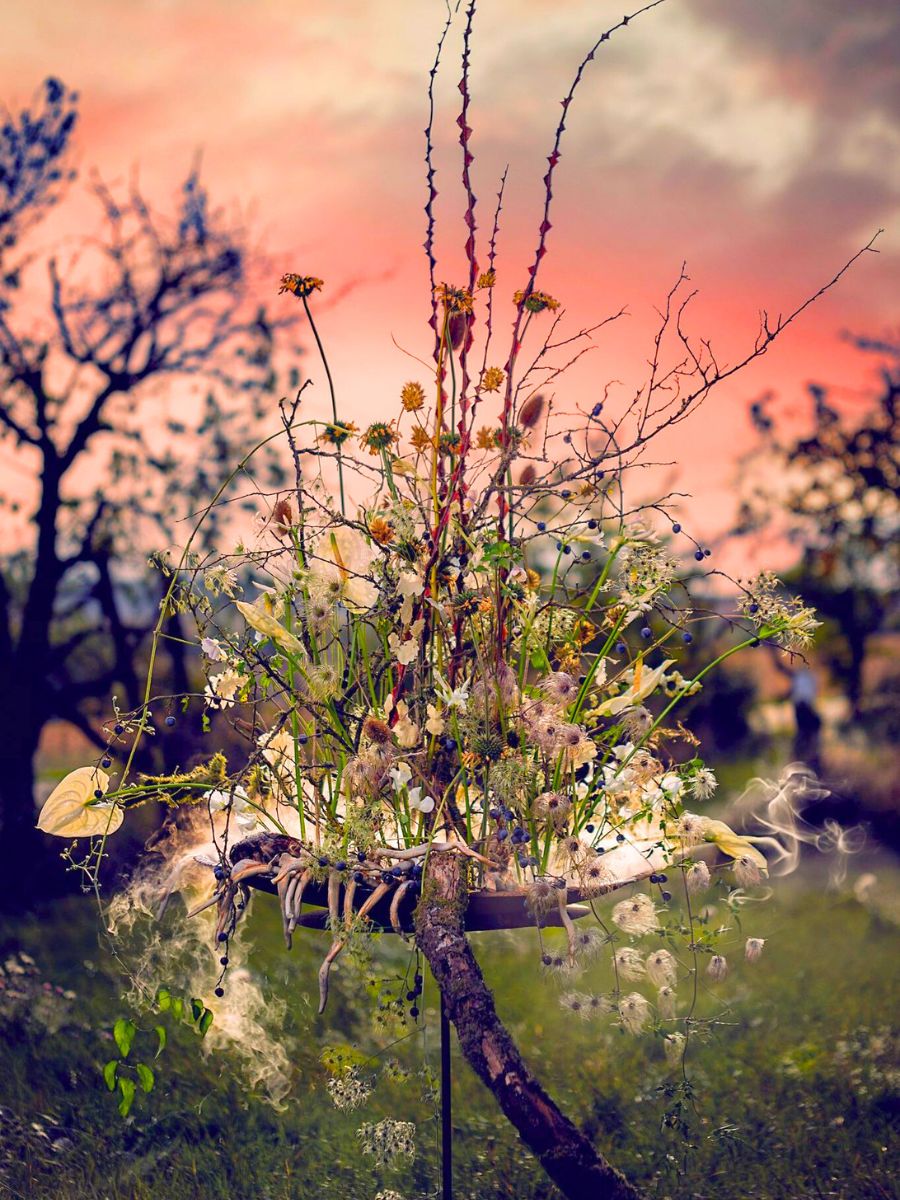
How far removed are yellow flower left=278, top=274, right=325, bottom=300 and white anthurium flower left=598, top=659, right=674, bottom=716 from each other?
1147 mm

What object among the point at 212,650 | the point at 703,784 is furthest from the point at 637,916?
the point at 212,650

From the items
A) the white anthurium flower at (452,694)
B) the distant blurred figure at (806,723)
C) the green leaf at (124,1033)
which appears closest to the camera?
the white anthurium flower at (452,694)

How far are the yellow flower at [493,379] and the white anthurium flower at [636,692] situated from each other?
740 mm

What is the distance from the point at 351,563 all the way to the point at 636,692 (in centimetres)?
73

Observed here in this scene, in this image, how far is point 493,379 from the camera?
2586mm

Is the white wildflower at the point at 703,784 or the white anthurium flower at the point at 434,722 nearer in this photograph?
the white anthurium flower at the point at 434,722

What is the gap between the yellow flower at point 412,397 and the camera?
259 cm

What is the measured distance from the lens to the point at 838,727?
9391 mm

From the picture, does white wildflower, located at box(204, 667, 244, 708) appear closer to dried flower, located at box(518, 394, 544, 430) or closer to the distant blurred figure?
dried flower, located at box(518, 394, 544, 430)

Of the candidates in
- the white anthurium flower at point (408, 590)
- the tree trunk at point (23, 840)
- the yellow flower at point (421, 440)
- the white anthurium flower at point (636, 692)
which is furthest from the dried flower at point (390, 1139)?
the tree trunk at point (23, 840)

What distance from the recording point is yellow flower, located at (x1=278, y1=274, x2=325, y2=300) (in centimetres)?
257

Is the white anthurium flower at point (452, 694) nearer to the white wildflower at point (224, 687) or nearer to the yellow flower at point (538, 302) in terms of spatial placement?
the white wildflower at point (224, 687)

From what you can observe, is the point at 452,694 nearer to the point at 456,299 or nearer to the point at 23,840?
the point at 456,299

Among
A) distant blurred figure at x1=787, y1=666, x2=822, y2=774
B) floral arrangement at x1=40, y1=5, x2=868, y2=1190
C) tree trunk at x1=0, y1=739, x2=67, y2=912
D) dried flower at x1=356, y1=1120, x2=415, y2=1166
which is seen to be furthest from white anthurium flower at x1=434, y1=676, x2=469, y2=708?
distant blurred figure at x1=787, y1=666, x2=822, y2=774
